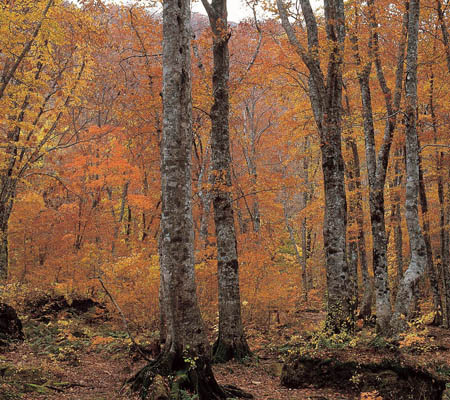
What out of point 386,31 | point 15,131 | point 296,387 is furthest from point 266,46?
point 296,387

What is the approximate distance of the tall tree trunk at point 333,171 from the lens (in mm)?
7785

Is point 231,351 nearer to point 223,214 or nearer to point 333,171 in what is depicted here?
point 223,214

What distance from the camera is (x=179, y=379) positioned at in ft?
14.7

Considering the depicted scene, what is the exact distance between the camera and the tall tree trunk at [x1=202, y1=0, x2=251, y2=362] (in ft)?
24.8

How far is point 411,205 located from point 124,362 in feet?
22.1

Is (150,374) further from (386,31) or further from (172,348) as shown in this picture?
(386,31)

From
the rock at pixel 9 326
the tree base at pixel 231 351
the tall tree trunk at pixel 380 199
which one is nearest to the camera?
the tree base at pixel 231 351

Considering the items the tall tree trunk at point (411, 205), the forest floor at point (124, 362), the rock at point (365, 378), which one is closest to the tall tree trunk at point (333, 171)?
the forest floor at point (124, 362)

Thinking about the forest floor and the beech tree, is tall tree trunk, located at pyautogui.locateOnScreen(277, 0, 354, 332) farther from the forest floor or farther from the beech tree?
the beech tree

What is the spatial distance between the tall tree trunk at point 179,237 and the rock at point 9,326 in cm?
479

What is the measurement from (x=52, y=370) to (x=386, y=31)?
11.3 m

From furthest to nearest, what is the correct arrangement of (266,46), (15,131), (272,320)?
(266,46) < (272,320) < (15,131)

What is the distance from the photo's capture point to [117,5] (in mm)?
11836

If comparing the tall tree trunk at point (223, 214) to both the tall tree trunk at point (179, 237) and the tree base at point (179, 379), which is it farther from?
the tree base at point (179, 379)
